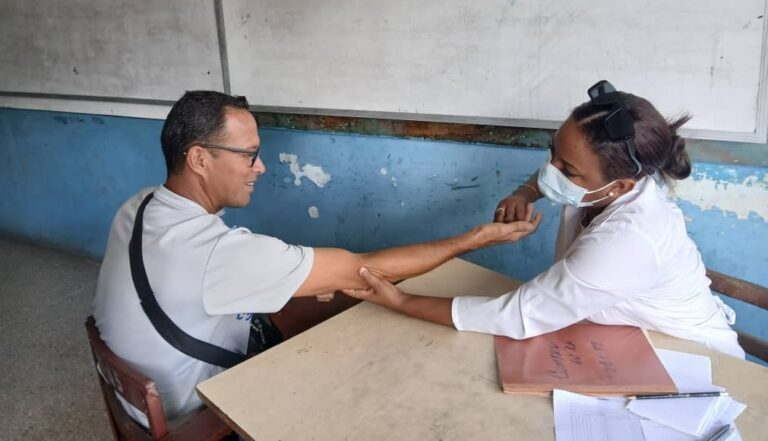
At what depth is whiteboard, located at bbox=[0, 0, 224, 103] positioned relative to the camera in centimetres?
290

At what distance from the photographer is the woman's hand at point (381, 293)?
1.46m

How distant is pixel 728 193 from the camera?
171cm

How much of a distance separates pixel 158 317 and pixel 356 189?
1.36 m

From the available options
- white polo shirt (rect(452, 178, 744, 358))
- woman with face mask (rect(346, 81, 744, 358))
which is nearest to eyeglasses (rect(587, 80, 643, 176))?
woman with face mask (rect(346, 81, 744, 358))

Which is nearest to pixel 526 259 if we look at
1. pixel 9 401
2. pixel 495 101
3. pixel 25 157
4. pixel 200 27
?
pixel 495 101

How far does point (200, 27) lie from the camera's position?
2.83 m

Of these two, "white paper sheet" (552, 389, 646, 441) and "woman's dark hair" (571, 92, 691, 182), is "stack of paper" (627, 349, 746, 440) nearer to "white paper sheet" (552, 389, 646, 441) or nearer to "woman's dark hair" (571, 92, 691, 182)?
"white paper sheet" (552, 389, 646, 441)

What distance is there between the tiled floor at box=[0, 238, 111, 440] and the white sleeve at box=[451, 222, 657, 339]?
1836 millimetres

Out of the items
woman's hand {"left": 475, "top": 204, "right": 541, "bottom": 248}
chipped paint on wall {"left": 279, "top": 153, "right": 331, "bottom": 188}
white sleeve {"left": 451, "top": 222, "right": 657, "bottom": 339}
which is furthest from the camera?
chipped paint on wall {"left": 279, "top": 153, "right": 331, "bottom": 188}

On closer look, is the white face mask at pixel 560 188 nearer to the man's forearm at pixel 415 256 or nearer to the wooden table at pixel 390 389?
the man's forearm at pixel 415 256

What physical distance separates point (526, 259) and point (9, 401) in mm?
2315

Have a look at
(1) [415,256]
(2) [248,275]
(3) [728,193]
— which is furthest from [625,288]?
(2) [248,275]

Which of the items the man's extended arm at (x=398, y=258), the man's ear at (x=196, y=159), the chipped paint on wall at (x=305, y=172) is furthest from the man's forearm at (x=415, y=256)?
the chipped paint on wall at (x=305, y=172)

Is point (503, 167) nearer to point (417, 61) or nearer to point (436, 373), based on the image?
point (417, 61)
